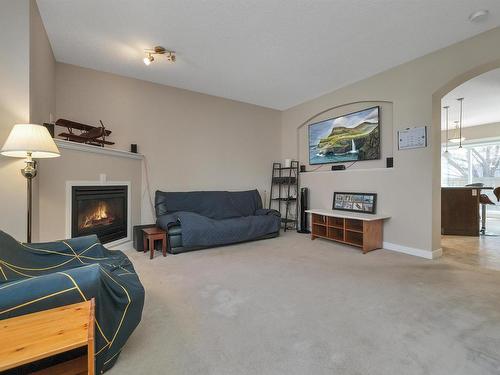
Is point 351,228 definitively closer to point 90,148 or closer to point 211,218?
point 211,218

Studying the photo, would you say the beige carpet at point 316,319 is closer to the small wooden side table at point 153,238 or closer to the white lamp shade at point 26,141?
the small wooden side table at point 153,238

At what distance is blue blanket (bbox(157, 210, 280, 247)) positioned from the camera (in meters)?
3.52

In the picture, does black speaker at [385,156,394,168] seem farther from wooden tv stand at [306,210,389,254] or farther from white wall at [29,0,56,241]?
white wall at [29,0,56,241]

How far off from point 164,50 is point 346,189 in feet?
11.4

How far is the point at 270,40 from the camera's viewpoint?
2934 mm

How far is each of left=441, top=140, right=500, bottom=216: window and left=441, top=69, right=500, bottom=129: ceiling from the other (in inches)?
31.1

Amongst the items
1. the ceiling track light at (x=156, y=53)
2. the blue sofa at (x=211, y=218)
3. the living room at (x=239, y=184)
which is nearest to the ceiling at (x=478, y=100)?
the living room at (x=239, y=184)

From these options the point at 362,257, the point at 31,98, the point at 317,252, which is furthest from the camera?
the point at 317,252

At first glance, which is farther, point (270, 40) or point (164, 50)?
point (164, 50)

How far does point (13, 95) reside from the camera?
2119 mm

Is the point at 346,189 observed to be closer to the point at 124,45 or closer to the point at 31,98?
the point at 124,45

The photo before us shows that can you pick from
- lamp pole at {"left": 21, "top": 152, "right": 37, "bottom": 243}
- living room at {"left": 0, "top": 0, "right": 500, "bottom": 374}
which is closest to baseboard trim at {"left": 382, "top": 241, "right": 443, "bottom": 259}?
living room at {"left": 0, "top": 0, "right": 500, "bottom": 374}

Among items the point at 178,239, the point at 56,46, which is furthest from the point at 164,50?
the point at 178,239

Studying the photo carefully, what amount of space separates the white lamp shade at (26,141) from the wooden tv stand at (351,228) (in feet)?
11.5
